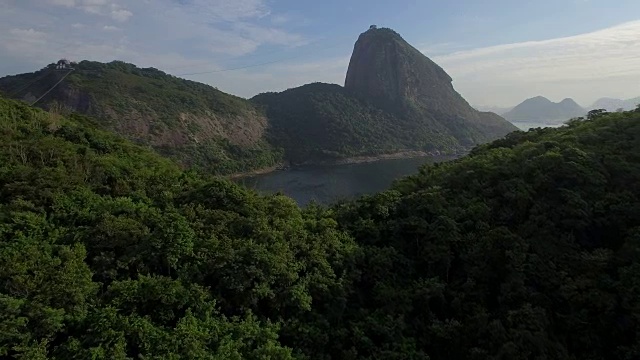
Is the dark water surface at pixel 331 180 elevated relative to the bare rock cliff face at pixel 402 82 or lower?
lower

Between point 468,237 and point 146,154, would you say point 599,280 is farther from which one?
point 146,154

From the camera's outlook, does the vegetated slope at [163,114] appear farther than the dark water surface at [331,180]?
Yes

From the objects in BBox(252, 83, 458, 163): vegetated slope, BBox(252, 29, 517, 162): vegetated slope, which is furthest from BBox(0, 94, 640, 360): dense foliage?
BBox(252, 29, 517, 162): vegetated slope

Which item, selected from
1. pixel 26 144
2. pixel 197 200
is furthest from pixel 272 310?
pixel 26 144

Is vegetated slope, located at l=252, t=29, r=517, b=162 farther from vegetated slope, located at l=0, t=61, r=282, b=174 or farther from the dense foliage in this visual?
the dense foliage

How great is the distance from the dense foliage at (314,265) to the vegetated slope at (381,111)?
226 ft

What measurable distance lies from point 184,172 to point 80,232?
7355 millimetres

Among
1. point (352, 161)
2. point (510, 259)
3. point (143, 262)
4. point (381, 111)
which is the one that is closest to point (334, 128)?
point (352, 161)

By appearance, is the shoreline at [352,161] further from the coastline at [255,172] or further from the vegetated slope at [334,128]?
the vegetated slope at [334,128]

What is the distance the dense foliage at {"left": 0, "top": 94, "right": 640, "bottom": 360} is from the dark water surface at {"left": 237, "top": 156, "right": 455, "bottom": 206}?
107 feet

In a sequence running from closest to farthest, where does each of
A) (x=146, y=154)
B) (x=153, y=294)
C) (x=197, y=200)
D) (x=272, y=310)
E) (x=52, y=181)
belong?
(x=153, y=294) → (x=272, y=310) → (x=52, y=181) → (x=197, y=200) → (x=146, y=154)

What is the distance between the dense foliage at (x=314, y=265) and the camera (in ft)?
30.8

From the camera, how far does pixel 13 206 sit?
11703mm

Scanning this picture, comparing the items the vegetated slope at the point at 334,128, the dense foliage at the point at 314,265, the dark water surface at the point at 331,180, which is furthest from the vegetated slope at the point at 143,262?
the vegetated slope at the point at 334,128
